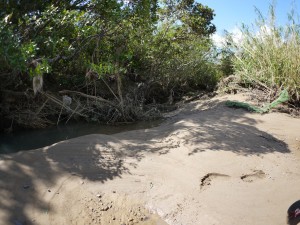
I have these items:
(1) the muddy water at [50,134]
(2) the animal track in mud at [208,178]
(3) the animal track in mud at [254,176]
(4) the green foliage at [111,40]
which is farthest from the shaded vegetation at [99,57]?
(3) the animal track in mud at [254,176]

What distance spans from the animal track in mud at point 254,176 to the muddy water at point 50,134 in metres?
3.11

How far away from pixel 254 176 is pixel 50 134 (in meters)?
3.99

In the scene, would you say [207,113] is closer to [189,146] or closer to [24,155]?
[189,146]

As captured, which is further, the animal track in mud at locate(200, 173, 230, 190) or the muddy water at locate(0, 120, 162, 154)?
the muddy water at locate(0, 120, 162, 154)

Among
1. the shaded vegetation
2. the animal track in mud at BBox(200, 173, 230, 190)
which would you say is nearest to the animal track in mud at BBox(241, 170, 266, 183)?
the animal track in mud at BBox(200, 173, 230, 190)

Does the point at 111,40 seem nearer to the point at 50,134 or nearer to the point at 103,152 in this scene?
the point at 50,134

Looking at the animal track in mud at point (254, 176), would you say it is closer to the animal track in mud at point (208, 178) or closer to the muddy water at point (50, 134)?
the animal track in mud at point (208, 178)

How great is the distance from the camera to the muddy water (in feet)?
19.2

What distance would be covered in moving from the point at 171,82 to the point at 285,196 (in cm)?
662

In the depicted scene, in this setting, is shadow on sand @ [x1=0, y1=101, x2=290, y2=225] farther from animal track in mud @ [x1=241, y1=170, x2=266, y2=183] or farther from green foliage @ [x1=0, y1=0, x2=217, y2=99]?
green foliage @ [x1=0, y1=0, x2=217, y2=99]

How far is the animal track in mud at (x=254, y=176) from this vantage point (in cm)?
397

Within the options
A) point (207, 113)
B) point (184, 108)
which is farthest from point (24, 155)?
point (184, 108)

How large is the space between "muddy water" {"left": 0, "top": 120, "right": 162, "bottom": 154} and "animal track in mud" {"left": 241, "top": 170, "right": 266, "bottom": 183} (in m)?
3.11

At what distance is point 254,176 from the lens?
13.3 ft
